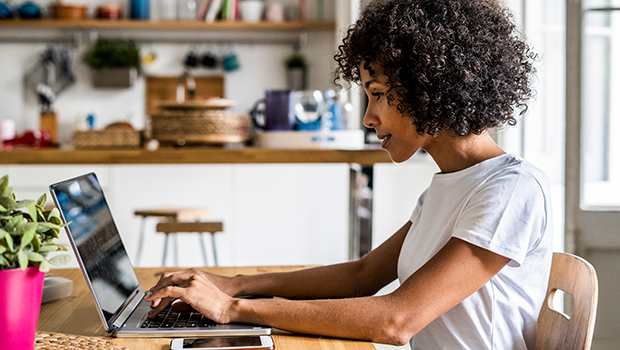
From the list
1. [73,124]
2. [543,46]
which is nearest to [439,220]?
[543,46]

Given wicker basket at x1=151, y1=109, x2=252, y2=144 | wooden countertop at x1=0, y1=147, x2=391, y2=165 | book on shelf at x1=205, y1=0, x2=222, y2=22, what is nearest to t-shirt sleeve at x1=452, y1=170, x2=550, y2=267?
wooden countertop at x1=0, y1=147, x2=391, y2=165

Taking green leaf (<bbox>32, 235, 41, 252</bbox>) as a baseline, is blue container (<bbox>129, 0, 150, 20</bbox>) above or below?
above

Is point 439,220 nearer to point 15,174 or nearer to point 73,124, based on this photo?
point 15,174

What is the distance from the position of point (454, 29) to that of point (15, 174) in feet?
8.12

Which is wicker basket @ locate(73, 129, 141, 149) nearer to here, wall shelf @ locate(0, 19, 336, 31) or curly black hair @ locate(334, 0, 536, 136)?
curly black hair @ locate(334, 0, 536, 136)

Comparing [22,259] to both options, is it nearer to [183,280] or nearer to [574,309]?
[183,280]

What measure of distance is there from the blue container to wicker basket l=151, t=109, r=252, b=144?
2.23 metres

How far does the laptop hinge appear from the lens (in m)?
0.84

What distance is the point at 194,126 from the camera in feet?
7.76

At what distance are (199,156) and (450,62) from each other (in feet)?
4.54

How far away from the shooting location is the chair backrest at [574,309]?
849 mm

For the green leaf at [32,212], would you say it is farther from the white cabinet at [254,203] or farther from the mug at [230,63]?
the mug at [230,63]

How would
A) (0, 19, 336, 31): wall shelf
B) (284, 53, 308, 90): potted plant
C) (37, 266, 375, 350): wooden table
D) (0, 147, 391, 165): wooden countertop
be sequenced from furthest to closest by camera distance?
(284, 53, 308, 90): potted plant, (0, 19, 336, 31): wall shelf, (0, 147, 391, 165): wooden countertop, (37, 266, 375, 350): wooden table

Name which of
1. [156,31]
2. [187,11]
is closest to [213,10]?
[187,11]
